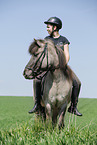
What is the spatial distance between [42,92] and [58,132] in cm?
101

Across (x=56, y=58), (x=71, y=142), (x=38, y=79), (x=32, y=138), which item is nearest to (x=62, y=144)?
(x=71, y=142)

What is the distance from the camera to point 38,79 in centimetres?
528

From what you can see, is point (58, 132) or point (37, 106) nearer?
point (58, 132)

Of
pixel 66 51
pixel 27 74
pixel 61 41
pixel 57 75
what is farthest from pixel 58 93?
pixel 61 41

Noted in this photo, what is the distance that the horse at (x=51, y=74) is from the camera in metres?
4.98

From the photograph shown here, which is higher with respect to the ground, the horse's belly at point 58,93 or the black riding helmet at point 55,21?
the black riding helmet at point 55,21

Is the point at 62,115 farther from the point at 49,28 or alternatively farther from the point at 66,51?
the point at 49,28

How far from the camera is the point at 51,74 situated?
5141 mm

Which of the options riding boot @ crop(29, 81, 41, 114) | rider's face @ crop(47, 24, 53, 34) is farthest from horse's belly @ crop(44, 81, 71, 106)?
rider's face @ crop(47, 24, 53, 34)

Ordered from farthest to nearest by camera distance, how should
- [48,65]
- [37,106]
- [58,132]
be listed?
[37,106]
[58,132]
[48,65]

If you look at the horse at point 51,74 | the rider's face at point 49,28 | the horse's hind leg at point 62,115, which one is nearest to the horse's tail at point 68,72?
the horse at point 51,74

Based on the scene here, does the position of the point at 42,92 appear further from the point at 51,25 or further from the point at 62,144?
the point at 51,25

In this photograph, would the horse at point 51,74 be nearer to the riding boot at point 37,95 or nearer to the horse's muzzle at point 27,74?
the horse's muzzle at point 27,74

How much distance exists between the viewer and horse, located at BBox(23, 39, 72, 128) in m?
4.98
